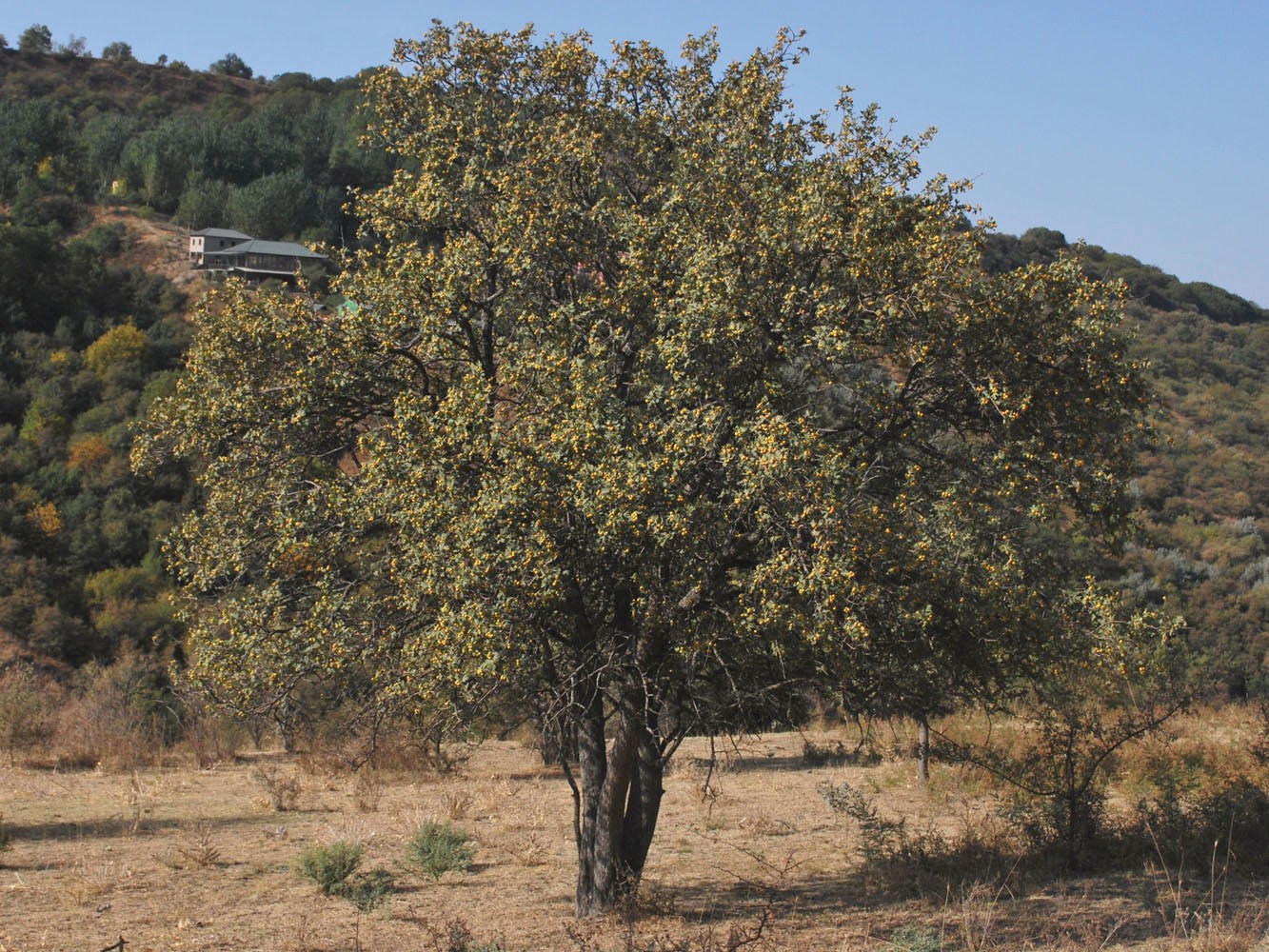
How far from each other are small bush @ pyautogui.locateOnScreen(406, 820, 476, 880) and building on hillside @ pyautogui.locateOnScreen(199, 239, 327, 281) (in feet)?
178

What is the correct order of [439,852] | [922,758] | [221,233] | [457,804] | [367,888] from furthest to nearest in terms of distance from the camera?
[221,233] < [922,758] < [457,804] < [439,852] < [367,888]

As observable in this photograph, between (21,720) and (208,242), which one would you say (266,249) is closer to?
(208,242)

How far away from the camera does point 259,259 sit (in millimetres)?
63719

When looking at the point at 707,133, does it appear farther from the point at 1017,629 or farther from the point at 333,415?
the point at 1017,629

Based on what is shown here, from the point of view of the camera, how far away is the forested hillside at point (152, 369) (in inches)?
1302

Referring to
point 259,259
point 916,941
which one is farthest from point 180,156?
point 916,941

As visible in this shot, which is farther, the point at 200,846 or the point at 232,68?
the point at 232,68

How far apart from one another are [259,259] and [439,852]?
58.6m

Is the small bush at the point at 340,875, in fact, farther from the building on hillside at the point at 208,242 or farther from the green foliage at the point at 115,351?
the building on hillside at the point at 208,242

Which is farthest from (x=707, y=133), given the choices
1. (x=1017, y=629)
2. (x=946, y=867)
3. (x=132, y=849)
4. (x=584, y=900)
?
(x=132, y=849)

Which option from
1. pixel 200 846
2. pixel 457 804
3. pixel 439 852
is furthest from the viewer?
pixel 457 804

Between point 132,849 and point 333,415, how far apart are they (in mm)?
5700

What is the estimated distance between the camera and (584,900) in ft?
28.8

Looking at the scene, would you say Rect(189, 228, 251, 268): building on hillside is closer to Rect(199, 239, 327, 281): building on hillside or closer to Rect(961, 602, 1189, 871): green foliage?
Rect(199, 239, 327, 281): building on hillside
